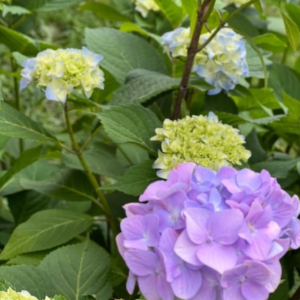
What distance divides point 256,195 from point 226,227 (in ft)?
0.22

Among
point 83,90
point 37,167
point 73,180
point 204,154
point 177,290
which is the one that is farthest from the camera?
point 37,167

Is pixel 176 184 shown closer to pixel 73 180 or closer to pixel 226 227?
pixel 226 227

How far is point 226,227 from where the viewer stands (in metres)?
0.62

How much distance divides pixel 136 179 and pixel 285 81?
2.22 feet

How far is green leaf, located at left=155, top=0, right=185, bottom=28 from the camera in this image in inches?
54.8

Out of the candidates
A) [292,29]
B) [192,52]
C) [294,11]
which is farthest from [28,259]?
[294,11]

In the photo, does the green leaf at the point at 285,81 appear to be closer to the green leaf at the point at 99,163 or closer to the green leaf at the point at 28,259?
the green leaf at the point at 99,163

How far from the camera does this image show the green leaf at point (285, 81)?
58.1 inches

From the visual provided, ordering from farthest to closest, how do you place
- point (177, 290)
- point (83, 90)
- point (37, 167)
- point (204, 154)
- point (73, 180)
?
point (37, 167), point (73, 180), point (83, 90), point (204, 154), point (177, 290)

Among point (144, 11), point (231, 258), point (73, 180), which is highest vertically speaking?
point (231, 258)

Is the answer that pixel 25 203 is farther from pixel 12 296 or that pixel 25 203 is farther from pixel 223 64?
pixel 12 296

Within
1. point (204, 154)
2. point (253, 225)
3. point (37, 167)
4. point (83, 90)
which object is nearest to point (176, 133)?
point (204, 154)

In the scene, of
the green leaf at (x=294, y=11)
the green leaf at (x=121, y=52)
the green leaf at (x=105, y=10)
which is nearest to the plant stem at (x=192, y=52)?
the green leaf at (x=121, y=52)

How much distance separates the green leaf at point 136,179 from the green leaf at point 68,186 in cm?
29
